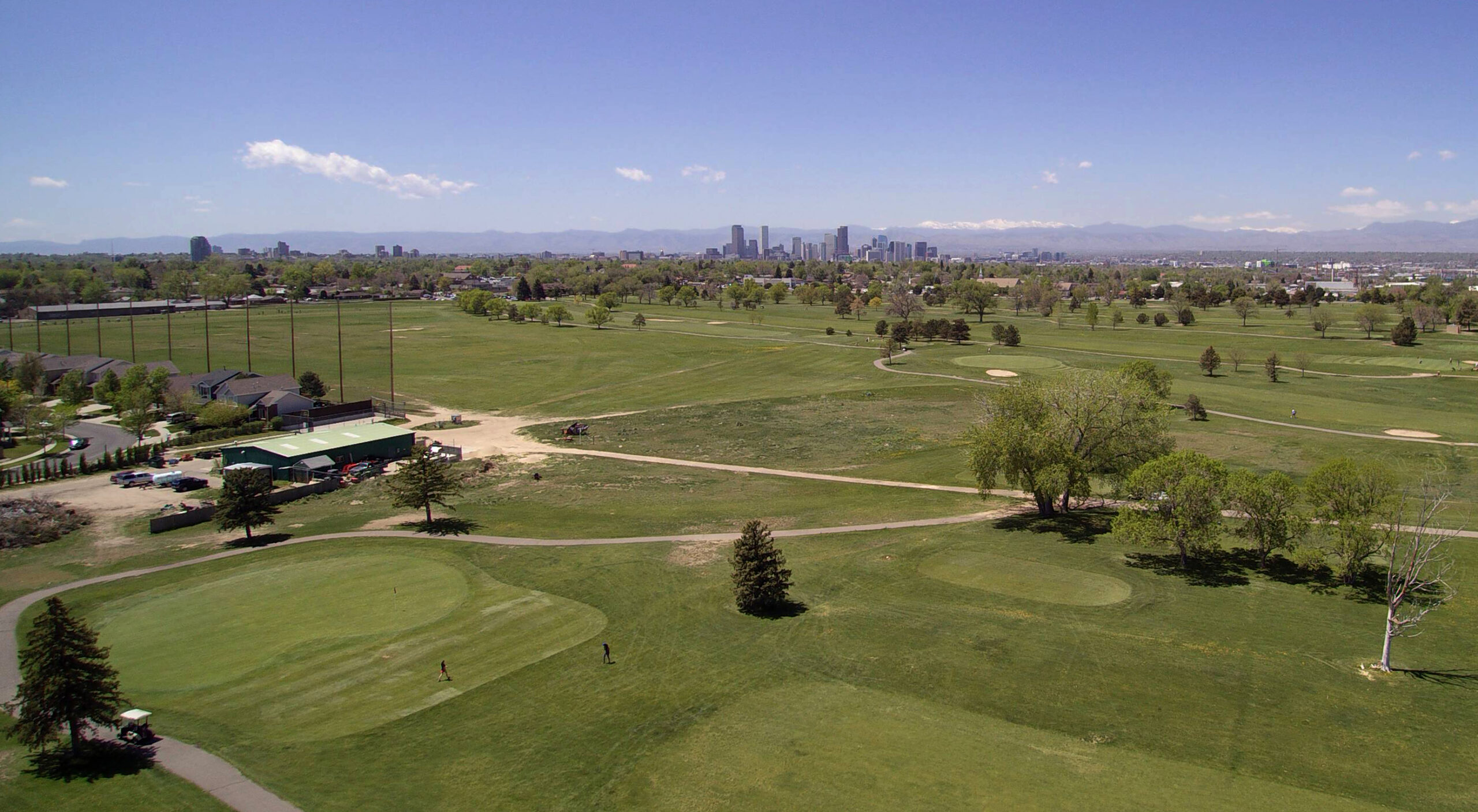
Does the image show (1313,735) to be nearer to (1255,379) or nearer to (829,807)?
(829,807)

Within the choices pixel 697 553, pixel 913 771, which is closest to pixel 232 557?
pixel 697 553

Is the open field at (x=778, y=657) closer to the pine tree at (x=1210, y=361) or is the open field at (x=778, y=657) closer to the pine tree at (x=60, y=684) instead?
the pine tree at (x=60, y=684)

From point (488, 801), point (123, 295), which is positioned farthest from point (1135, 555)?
point (123, 295)

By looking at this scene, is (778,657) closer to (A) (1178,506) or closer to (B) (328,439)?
(A) (1178,506)

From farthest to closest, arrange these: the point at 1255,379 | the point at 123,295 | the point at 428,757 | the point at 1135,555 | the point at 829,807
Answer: the point at 123,295 < the point at 1255,379 < the point at 1135,555 < the point at 428,757 < the point at 829,807

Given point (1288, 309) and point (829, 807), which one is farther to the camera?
point (1288, 309)

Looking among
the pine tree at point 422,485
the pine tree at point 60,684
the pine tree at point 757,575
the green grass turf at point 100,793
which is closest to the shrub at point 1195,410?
the pine tree at point 757,575
